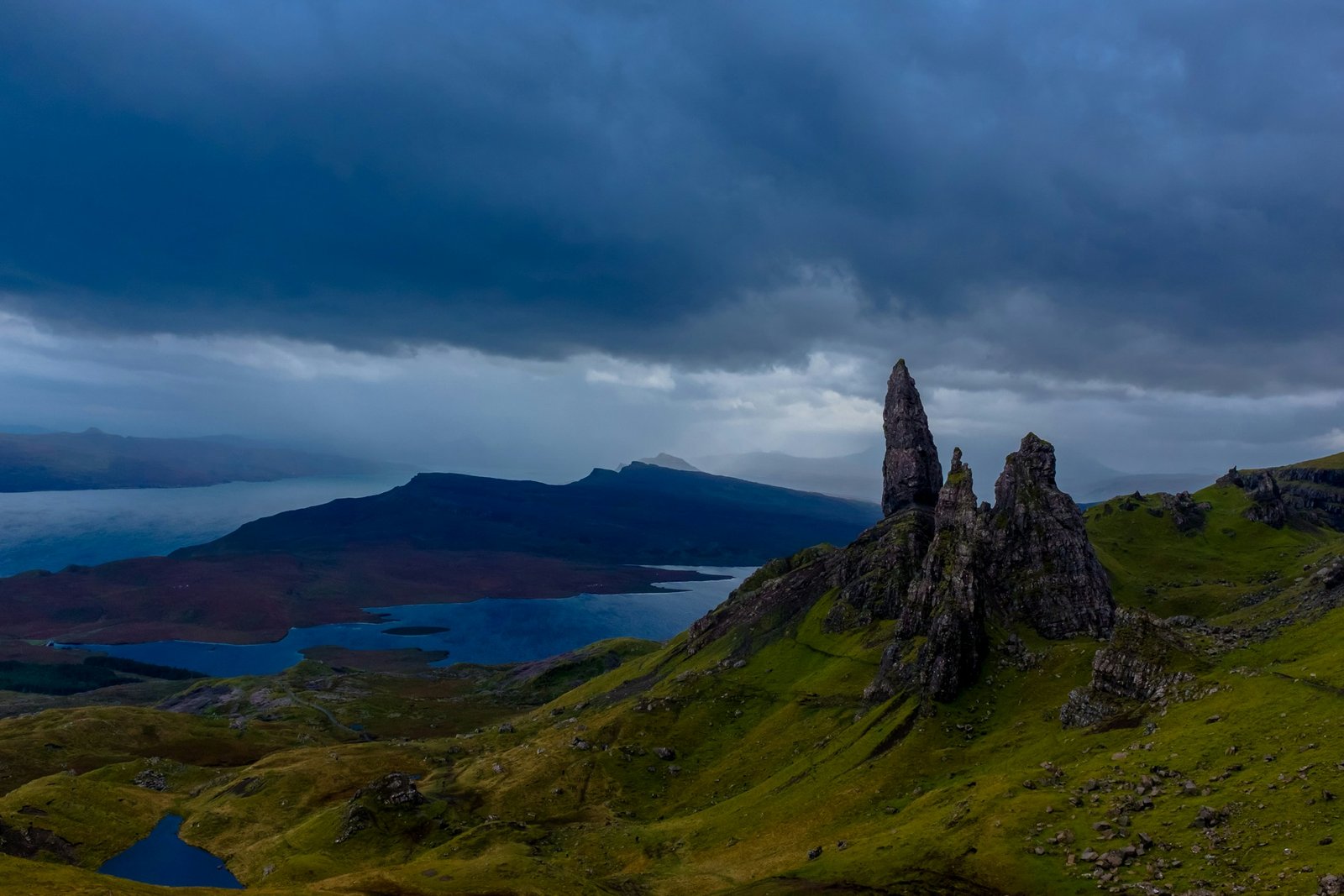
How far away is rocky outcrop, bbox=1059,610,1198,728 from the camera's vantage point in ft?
331

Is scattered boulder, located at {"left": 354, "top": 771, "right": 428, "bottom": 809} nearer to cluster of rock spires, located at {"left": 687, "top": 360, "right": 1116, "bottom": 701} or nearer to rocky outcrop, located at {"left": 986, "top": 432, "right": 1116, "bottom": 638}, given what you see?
cluster of rock spires, located at {"left": 687, "top": 360, "right": 1116, "bottom": 701}

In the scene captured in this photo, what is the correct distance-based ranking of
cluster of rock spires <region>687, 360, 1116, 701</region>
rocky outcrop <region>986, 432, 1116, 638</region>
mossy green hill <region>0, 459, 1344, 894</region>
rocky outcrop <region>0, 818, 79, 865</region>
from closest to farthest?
mossy green hill <region>0, 459, 1344, 894</region> → cluster of rock spires <region>687, 360, 1116, 701</region> → rocky outcrop <region>0, 818, 79, 865</region> → rocky outcrop <region>986, 432, 1116, 638</region>

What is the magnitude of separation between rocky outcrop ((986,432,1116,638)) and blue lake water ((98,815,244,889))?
15433 cm

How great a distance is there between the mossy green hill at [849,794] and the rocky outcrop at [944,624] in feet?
14.4

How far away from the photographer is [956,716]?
127688 millimetres

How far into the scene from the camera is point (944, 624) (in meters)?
139

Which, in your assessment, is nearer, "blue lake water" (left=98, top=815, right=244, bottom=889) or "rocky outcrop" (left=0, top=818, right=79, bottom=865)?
"rocky outcrop" (left=0, top=818, right=79, bottom=865)

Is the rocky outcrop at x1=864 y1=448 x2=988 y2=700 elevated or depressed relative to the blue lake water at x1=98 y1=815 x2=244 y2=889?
elevated

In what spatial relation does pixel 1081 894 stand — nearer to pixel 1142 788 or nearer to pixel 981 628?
pixel 1142 788

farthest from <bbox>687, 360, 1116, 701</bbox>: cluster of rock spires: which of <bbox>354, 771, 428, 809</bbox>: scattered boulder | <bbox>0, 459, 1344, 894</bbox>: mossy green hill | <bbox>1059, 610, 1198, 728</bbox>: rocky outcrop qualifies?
<bbox>354, 771, 428, 809</bbox>: scattered boulder

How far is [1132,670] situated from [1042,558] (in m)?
60.9

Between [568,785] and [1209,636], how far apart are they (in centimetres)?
11721

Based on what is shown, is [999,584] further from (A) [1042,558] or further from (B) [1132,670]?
(B) [1132,670]

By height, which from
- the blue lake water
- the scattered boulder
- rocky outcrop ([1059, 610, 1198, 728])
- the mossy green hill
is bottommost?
the blue lake water
